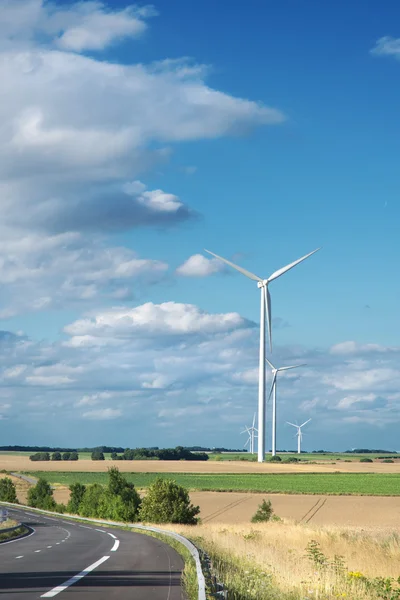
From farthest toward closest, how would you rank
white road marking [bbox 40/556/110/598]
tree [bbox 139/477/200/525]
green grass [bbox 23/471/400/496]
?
1. green grass [bbox 23/471/400/496]
2. tree [bbox 139/477/200/525]
3. white road marking [bbox 40/556/110/598]

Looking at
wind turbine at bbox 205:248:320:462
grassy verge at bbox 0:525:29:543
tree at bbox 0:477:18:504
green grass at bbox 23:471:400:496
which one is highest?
wind turbine at bbox 205:248:320:462

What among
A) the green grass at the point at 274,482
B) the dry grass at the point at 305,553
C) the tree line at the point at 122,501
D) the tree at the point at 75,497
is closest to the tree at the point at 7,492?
the tree line at the point at 122,501

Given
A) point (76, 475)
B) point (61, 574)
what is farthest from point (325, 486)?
point (61, 574)

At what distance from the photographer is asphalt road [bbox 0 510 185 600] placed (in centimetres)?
1722

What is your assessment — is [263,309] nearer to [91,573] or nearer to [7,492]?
[7,492]

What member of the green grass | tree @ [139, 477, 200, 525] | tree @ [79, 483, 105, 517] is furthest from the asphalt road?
the green grass

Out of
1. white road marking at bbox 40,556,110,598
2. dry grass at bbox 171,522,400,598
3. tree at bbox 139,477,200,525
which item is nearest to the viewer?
white road marking at bbox 40,556,110,598

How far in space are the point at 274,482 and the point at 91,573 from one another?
11210 centimetres

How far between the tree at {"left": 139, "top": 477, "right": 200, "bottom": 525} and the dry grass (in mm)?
7476

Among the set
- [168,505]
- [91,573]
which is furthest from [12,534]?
[91,573]

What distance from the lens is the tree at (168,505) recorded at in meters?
64.5

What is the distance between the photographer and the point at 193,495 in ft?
366

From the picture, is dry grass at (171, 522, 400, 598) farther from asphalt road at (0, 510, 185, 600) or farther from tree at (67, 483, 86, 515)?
tree at (67, 483, 86, 515)

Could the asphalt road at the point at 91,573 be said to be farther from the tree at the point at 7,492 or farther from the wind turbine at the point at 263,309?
the tree at the point at 7,492
